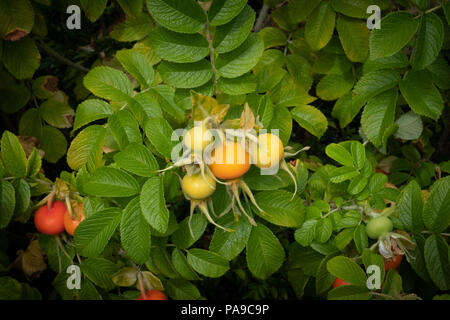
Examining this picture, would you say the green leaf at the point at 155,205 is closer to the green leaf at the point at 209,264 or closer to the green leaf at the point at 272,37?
the green leaf at the point at 209,264

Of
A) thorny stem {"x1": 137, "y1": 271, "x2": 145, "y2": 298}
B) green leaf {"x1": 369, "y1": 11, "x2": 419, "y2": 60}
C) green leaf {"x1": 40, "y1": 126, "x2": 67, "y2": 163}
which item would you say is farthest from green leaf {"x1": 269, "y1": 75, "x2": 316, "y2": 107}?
green leaf {"x1": 40, "y1": 126, "x2": 67, "y2": 163}

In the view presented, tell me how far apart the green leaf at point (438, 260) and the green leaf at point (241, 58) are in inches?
27.5

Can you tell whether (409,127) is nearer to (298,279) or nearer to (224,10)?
(298,279)

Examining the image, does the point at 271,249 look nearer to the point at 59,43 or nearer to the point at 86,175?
the point at 86,175

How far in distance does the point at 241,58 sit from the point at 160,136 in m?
0.35

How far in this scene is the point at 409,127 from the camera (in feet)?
4.79

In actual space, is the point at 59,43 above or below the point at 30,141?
→ above

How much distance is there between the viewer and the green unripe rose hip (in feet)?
3.42

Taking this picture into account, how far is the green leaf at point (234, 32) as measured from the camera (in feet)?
3.55

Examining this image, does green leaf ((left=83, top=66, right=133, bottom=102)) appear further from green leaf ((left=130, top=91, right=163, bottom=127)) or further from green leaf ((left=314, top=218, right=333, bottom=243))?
green leaf ((left=314, top=218, right=333, bottom=243))

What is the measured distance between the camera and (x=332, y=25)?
138 cm
